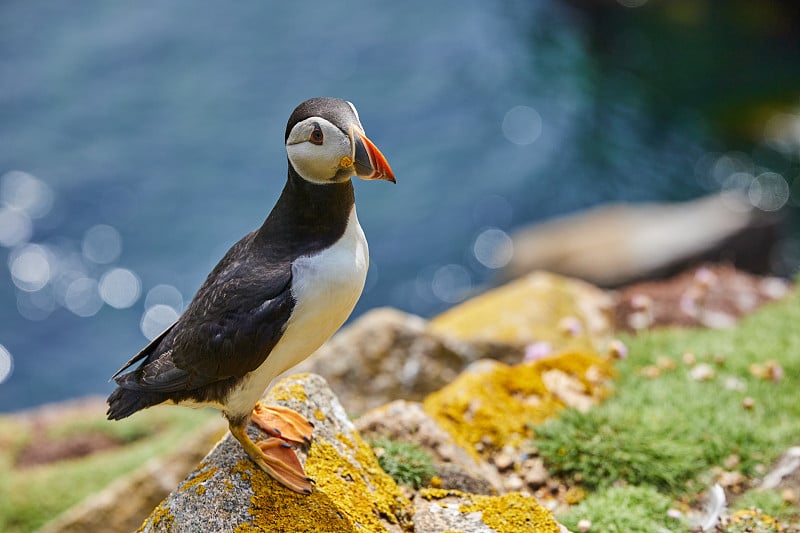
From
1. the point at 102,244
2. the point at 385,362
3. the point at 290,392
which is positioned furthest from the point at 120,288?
the point at 290,392

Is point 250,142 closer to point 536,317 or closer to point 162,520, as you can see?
point 536,317

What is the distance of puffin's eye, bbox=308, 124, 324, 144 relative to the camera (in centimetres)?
409

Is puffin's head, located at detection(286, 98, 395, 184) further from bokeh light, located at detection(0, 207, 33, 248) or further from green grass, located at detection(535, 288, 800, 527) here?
Answer: bokeh light, located at detection(0, 207, 33, 248)

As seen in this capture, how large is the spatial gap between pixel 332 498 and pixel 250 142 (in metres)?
14.1

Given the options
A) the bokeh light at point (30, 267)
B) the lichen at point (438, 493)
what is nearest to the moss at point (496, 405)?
the lichen at point (438, 493)

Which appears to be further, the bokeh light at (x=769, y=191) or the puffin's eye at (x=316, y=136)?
the bokeh light at (x=769, y=191)

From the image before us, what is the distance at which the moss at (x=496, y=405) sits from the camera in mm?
5816

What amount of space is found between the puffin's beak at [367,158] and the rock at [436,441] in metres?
1.94

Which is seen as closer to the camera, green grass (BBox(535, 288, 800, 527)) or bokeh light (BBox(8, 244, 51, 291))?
green grass (BBox(535, 288, 800, 527))

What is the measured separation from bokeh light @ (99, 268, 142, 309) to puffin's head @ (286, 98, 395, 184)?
463 inches

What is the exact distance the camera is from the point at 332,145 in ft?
13.4

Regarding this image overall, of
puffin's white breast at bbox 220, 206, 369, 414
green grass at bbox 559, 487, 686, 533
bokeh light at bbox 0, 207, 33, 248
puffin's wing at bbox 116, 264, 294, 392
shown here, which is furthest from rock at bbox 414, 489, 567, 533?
bokeh light at bbox 0, 207, 33, 248

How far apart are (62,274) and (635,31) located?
14.5m

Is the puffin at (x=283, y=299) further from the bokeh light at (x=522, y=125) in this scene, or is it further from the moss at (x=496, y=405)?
the bokeh light at (x=522, y=125)
